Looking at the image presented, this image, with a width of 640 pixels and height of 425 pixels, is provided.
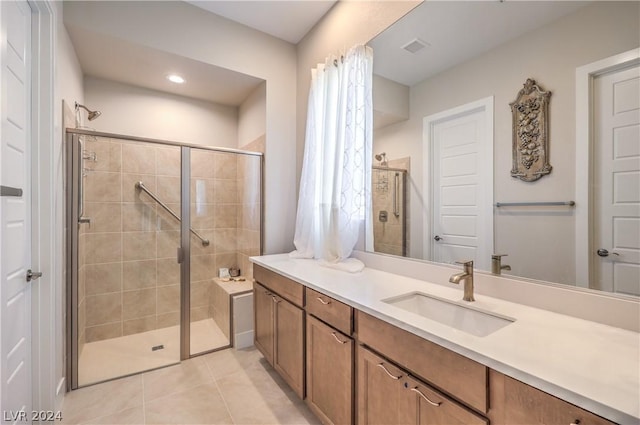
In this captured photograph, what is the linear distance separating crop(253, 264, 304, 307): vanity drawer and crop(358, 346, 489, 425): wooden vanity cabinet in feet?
1.81

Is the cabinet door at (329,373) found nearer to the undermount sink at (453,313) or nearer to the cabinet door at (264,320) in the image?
the undermount sink at (453,313)

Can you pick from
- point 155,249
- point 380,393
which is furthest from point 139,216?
point 380,393

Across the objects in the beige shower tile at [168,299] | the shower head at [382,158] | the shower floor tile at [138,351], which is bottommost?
the shower floor tile at [138,351]

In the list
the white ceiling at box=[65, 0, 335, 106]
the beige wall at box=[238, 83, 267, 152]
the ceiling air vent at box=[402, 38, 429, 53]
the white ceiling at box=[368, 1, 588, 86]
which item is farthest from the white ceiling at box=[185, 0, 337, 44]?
the ceiling air vent at box=[402, 38, 429, 53]

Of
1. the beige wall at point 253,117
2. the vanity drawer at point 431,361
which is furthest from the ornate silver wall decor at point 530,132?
the beige wall at point 253,117

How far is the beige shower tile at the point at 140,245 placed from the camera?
2588 millimetres

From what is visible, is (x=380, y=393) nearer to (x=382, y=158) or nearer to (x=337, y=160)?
(x=382, y=158)

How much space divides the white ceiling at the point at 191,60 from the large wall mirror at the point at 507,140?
3.22 feet

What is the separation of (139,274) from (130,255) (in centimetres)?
20

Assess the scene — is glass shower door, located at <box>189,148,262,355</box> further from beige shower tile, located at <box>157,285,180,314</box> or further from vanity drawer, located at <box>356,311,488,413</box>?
vanity drawer, located at <box>356,311,488,413</box>

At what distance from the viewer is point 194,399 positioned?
1.84 meters

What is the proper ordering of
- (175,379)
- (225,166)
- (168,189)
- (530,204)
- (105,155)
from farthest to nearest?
(225,166) → (168,189) → (105,155) → (175,379) → (530,204)

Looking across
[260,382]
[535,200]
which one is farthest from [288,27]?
[260,382]

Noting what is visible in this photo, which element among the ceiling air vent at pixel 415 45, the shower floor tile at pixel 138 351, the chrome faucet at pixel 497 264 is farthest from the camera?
the shower floor tile at pixel 138 351
